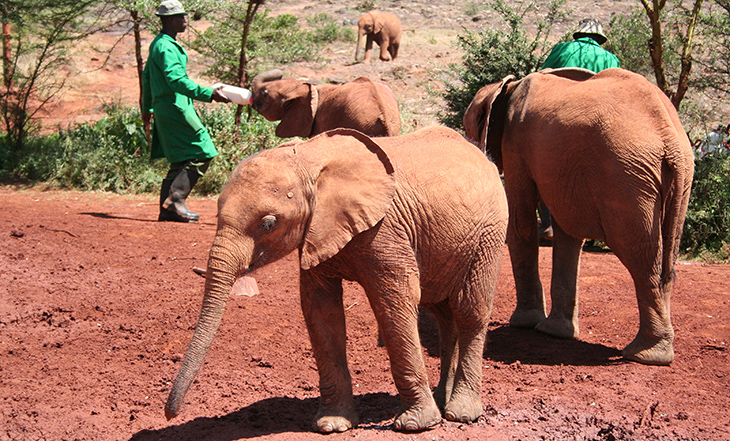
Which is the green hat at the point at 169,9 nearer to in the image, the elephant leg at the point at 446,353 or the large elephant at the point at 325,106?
the large elephant at the point at 325,106

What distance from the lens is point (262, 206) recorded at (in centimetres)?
335

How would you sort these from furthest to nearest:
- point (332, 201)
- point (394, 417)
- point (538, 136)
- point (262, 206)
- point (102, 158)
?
point (102, 158) < point (538, 136) < point (394, 417) < point (332, 201) < point (262, 206)

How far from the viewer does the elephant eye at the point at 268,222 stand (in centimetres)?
337

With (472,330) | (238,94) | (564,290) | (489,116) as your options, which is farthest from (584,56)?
(472,330)

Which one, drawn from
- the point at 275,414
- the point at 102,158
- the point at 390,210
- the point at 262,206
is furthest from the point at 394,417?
the point at 102,158

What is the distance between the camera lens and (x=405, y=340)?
3.75 m

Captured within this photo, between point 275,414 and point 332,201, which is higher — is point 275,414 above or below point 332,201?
below

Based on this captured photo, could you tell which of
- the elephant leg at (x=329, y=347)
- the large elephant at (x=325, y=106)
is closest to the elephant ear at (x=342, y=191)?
the elephant leg at (x=329, y=347)

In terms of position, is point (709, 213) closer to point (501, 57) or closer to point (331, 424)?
point (501, 57)

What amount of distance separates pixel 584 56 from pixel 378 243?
3.76m

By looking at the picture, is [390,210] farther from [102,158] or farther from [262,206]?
[102,158]

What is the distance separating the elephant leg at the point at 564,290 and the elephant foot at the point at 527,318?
10 cm

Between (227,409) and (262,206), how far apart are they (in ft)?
5.40

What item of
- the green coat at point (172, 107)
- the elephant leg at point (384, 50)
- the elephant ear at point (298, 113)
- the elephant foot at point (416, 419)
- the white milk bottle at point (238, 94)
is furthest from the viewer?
the elephant leg at point (384, 50)
